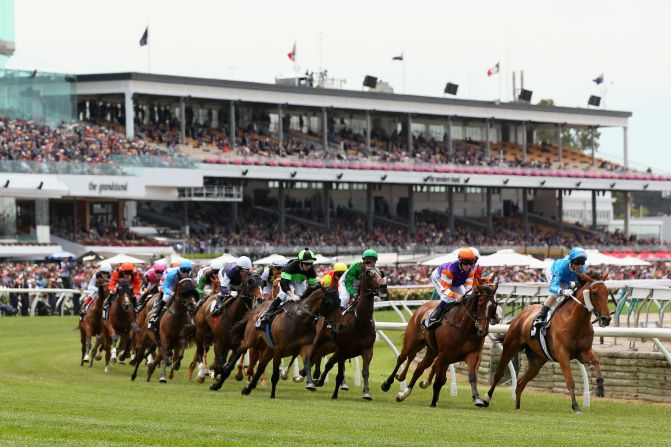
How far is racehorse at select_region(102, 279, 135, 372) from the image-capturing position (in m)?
19.3

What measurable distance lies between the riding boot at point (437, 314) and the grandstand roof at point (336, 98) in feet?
141

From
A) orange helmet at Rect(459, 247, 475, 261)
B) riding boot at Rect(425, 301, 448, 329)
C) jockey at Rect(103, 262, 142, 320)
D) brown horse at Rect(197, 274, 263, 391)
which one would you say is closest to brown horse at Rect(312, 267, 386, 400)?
riding boot at Rect(425, 301, 448, 329)

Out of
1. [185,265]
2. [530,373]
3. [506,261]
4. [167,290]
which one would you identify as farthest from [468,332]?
[506,261]

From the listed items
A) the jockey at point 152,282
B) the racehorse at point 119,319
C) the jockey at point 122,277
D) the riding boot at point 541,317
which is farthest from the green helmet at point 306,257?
the jockey at point 122,277

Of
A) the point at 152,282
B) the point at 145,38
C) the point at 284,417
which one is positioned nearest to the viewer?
the point at 284,417

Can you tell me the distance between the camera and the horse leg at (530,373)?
527 inches

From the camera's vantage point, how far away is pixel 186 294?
55.6 feet

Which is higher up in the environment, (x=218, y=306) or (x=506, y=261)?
(x=218, y=306)

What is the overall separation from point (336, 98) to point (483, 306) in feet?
167

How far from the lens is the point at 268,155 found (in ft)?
192

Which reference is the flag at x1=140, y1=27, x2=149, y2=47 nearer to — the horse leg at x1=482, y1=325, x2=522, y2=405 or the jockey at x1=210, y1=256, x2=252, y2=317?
the jockey at x1=210, y1=256, x2=252, y2=317

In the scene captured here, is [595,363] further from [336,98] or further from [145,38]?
[336,98]

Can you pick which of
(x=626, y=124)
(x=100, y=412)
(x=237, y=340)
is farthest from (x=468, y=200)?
(x=100, y=412)

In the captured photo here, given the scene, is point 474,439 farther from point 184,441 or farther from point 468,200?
point 468,200
